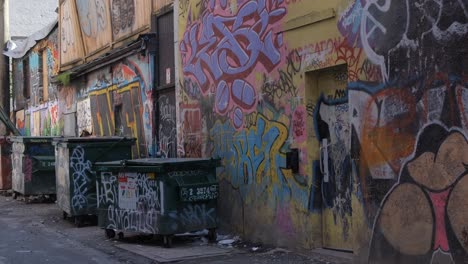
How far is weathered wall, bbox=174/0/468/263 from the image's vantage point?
581 centimetres

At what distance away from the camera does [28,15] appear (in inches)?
1197

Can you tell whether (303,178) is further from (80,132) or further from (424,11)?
(80,132)

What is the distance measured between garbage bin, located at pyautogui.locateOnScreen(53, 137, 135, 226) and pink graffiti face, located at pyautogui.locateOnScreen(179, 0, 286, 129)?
219 cm

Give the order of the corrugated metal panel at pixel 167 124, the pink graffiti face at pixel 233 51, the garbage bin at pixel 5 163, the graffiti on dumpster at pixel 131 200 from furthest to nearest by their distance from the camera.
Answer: the garbage bin at pixel 5 163, the corrugated metal panel at pixel 167 124, the graffiti on dumpster at pixel 131 200, the pink graffiti face at pixel 233 51

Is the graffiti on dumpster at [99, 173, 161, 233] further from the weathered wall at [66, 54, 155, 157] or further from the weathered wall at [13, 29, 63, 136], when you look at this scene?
the weathered wall at [13, 29, 63, 136]

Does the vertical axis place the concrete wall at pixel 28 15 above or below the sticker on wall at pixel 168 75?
above

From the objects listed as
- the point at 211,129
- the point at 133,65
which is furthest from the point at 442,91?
the point at 133,65

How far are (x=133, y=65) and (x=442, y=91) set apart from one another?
9.57 meters

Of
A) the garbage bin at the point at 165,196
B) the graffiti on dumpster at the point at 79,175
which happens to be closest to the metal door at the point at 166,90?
the graffiti on dumpster at the point at 79,175

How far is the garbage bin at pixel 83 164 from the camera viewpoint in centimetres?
1165

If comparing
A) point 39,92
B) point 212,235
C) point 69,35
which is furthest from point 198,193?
point 39,92

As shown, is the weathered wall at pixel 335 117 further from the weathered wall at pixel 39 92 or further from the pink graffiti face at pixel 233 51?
the weathered wall at pixel 39 92

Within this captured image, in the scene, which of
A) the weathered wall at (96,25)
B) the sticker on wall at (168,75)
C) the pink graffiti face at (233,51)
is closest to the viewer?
the pink graffiti face at (233,51)

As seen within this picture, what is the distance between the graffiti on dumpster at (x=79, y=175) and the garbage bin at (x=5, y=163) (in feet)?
23.8
